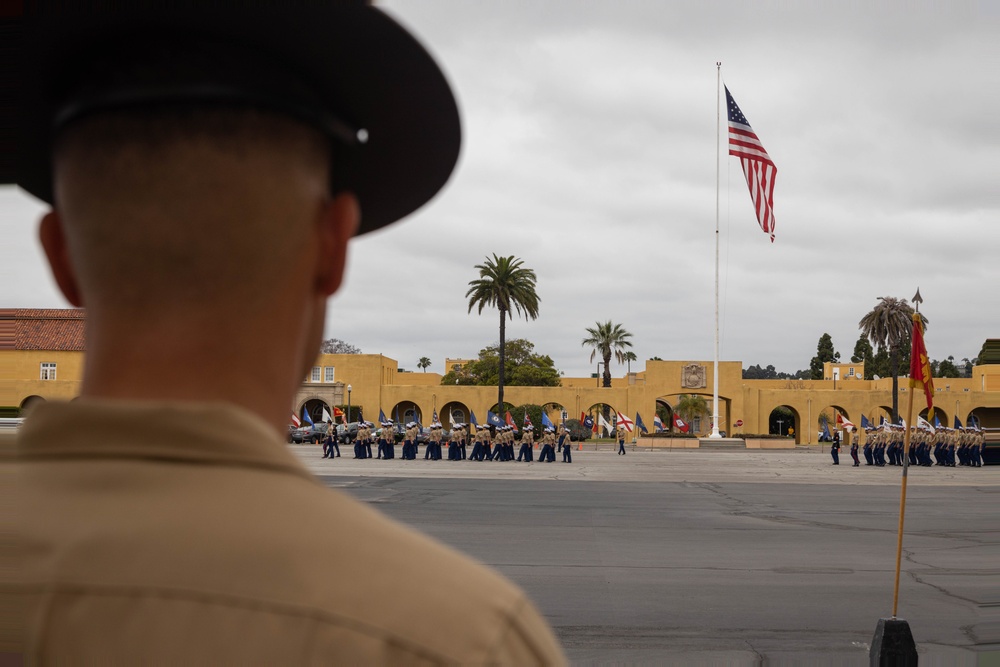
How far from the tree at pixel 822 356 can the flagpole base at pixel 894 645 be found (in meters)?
127

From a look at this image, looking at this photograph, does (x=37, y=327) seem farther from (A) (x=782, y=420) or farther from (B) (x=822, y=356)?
(B) (x=822, y=356)

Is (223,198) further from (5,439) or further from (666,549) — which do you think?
(666,549)

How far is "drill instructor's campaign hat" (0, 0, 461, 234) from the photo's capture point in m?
1.17

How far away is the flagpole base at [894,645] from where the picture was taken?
7.25m

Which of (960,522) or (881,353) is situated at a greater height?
(881,353)

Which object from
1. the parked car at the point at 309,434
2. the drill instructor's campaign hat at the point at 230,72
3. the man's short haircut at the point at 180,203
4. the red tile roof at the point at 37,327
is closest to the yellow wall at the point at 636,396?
the parked car at the point at 309,434

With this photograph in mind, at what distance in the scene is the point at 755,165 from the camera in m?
38.4

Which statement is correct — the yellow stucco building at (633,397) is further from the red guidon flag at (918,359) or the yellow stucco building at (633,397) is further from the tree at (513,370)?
the red guidon flag at (918,359)

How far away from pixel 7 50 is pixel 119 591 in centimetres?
84

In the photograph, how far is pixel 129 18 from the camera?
1.19m

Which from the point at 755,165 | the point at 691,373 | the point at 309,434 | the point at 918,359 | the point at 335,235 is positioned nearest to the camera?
the point at 335,235

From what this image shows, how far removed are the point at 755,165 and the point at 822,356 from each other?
97763mm

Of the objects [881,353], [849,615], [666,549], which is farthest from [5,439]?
[881,353]

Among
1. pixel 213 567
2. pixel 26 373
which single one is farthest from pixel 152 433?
pixel 26 373
